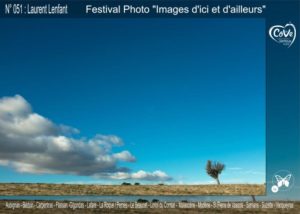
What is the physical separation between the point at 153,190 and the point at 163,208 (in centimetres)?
1605

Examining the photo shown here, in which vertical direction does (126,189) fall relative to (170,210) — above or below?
above

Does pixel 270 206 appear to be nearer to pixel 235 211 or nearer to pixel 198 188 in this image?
pixel 235 211

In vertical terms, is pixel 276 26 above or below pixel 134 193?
above

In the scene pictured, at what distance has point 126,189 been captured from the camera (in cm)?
7169

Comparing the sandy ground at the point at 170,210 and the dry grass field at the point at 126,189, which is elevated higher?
the dry grass field at the point at 126,189

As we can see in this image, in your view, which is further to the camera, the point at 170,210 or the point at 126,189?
the point at 126,189

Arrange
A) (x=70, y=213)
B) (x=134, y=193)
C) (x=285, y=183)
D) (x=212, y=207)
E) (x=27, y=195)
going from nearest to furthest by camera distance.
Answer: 1. (x=285, y=183)
2. (x=70, y=213)
3. (x=212, y=207)
4. (x=27, y=195)
5. (x=134, y=193)

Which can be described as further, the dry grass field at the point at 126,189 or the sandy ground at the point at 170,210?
the dry grass field at the point at 126,189

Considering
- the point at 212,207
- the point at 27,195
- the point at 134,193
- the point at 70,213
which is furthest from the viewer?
the point at 134,193

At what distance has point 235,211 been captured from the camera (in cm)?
5541

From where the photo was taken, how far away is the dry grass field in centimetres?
6619


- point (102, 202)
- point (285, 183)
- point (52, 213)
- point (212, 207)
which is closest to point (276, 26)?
point (285, 183)

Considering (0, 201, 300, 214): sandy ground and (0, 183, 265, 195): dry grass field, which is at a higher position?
(0, 183, 265, 195): dry grass field

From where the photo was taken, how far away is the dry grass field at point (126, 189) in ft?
217
